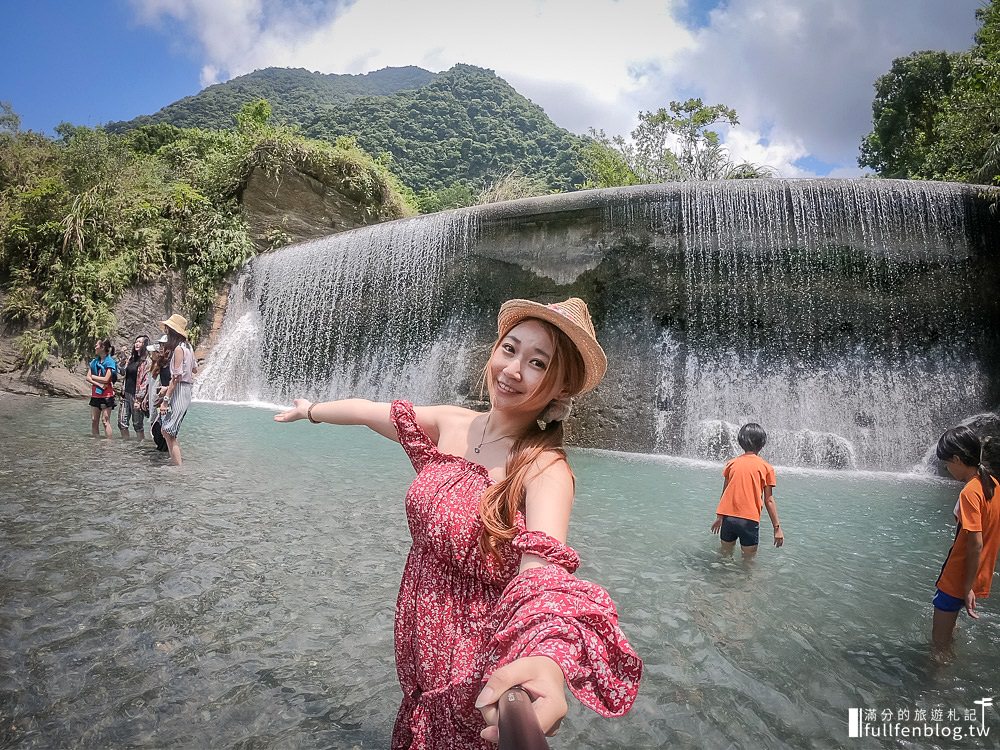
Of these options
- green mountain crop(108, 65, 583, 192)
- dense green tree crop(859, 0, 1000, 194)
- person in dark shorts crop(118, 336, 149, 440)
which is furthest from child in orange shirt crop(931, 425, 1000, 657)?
green mountain crop(108, 65, 583, 192)

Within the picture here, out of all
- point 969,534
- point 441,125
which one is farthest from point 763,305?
point 441,125

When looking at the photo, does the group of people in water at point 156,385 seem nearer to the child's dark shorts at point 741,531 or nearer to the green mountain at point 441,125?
the child's dark shorts at point 741,531

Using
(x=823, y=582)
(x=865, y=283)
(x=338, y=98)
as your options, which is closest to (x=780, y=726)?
(x=823, y=582)

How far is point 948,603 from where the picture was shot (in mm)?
2768

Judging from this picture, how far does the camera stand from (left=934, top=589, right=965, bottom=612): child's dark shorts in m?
2.75

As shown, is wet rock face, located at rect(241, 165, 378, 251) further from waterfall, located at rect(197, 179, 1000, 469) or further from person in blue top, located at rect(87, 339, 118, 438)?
person in blue top, located at rect(87, 339, 118, 438)

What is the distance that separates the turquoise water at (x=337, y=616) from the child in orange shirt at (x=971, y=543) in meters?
0.17

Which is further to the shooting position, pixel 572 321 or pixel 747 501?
pixel 747 501

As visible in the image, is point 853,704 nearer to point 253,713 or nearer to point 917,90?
point 253,713

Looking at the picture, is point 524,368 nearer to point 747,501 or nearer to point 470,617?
point 470,617

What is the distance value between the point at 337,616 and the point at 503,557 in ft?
6.30

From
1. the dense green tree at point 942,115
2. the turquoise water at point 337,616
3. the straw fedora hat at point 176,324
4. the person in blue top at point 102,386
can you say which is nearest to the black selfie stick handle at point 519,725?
the turquoise water at point 337,616

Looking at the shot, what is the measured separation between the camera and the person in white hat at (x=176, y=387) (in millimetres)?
6062

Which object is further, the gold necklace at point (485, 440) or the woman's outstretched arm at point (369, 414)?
the woman's outstretched arm at point (369, 414)
